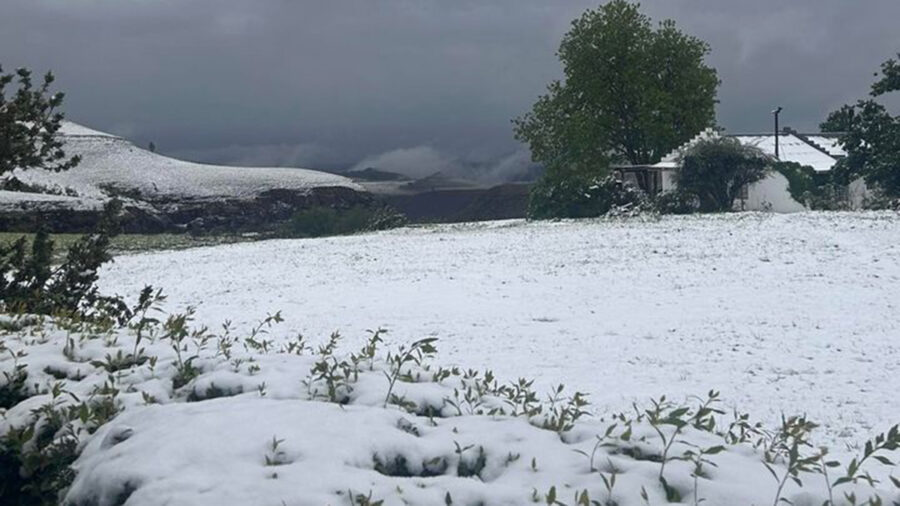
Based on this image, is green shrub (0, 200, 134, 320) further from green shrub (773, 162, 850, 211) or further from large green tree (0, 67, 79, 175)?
green shrub (773, 162, 850, 211)

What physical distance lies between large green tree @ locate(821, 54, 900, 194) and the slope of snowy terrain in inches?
1476

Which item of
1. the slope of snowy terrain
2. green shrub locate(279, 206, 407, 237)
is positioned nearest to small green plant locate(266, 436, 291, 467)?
green shrub locate(279, 206, 407, 237)

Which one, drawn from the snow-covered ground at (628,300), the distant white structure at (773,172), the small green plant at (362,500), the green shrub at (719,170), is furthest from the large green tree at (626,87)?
the small green plant at (362,500)

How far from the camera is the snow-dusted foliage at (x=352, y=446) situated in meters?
3.73

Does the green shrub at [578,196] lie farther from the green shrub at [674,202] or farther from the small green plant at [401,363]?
the small green plant at [401,363]

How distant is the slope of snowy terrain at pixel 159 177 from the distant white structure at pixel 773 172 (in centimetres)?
2657

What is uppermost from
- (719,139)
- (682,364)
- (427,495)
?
(719,139)

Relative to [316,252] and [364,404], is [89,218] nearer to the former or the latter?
[316,252]

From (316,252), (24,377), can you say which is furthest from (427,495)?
(316,252)

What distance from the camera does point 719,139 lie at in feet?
142

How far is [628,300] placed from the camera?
1942cm

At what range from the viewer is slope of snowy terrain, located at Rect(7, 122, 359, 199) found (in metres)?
69.1

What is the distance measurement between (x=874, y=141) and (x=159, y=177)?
54421 mm

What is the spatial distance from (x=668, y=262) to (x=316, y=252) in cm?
1212
